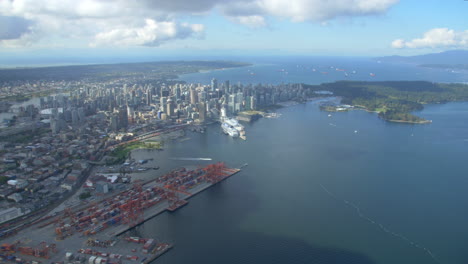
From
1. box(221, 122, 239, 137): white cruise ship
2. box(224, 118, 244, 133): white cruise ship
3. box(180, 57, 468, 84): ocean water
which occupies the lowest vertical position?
box(221, 122, 239, 137): white cruise ship

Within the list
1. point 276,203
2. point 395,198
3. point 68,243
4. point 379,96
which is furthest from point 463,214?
point 379,96

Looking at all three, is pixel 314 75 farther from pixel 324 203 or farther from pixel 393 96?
pixel 324 203

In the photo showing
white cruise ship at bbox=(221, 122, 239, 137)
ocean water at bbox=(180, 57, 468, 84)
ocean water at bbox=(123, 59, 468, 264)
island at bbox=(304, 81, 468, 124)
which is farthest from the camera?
ocean water at bbox=(180, 57, 468, 84)

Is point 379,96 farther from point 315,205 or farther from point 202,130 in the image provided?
point 315,205

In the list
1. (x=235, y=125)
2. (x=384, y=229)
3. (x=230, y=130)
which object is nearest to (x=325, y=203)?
(x=384, y=229)

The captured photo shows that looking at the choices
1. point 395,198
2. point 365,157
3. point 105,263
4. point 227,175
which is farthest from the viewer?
point 365,157

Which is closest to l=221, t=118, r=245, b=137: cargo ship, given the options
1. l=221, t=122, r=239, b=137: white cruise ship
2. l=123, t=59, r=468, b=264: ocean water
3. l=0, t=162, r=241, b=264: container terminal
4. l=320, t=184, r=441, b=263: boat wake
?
l=221, t=122, r=239, b=137: white cruise ship

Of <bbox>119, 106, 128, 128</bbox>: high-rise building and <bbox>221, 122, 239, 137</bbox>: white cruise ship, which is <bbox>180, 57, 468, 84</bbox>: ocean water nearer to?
<bbox>119, 106, 128, 128</bbox>: high-rise building
